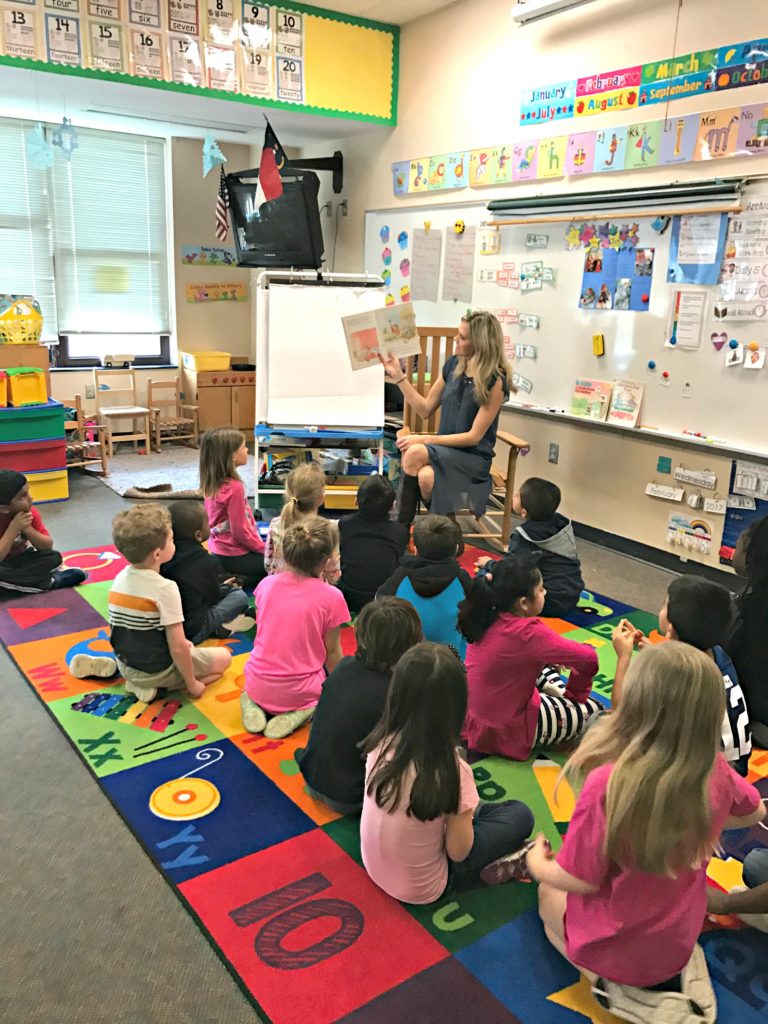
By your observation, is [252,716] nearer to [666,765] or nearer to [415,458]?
[666,765]

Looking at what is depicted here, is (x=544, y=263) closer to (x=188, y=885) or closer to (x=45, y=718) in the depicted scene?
(x=45, y=718)

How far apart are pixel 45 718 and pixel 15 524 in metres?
1.20

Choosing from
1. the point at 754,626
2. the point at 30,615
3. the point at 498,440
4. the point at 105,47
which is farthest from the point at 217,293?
the point at 754,626

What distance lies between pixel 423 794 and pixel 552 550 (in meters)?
1.94

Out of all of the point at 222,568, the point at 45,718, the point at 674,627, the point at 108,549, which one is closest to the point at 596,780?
the point at 674,627

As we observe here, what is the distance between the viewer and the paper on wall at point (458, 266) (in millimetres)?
5188

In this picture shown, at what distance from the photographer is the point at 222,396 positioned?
7059 millimetres

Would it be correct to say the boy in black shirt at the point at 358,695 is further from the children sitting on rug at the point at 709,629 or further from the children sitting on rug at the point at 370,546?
the children sitting on rug at the point at 370,546

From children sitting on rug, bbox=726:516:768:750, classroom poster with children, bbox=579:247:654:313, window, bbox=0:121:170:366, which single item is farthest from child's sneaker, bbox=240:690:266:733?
window, bbox=0:121:170:366

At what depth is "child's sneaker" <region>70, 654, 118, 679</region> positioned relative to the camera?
2.79m

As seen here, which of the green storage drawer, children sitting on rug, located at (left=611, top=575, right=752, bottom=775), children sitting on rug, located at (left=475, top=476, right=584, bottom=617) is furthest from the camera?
the green storage drawer

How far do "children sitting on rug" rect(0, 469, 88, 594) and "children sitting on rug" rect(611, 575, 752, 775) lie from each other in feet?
8.42

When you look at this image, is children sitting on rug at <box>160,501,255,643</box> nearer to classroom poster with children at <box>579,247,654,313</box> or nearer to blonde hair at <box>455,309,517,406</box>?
blonde hair at <box>455,309,517,406</box>

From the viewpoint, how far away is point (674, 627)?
6.97 ft
